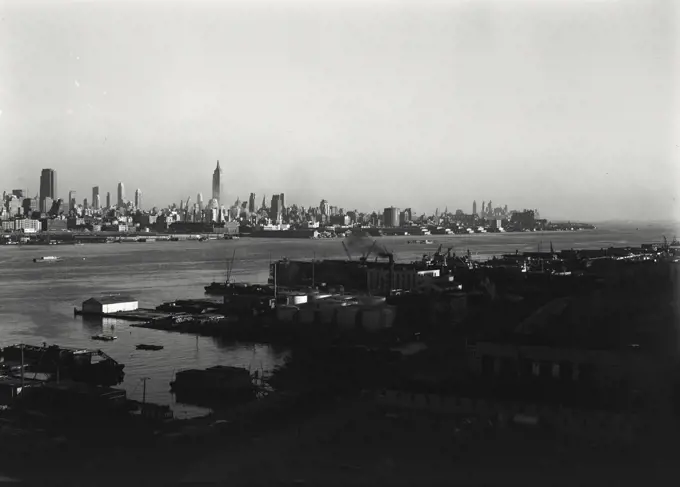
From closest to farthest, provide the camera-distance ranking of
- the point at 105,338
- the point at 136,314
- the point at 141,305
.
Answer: the point at 105,338 < the point at 136,314 < the point at 141,305

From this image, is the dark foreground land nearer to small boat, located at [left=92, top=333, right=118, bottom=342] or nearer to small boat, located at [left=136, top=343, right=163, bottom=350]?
small boat, located at [left=136, top=343, right=163, bottom=350]

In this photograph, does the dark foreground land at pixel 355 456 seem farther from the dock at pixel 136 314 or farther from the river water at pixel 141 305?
the dock at pixel 136 314

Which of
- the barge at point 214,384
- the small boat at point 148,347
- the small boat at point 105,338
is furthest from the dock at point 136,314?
the barge at point 214,384

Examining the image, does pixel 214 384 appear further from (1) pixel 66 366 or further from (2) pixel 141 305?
(2) pixel 141 305

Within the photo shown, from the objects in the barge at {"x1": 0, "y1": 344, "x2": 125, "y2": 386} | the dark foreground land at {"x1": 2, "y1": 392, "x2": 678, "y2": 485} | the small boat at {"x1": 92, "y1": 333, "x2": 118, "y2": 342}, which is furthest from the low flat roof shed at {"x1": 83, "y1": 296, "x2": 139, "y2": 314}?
the dark foreground land at {"x1": 2, "y1": 392, "x2": 678, "y2": 485}

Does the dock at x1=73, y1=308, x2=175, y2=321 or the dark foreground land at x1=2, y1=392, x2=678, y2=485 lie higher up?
the dark foreground land at x1=2, y1=392, x2=678, y2=485

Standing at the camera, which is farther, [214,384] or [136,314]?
[136,314]

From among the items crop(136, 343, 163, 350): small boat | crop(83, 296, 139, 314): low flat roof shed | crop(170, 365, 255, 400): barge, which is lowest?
crop(136, 343, 163, 350): small boat

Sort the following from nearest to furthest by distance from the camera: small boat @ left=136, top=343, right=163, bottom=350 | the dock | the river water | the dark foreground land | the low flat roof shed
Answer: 1. the dark foreground land
2. the river water
3. small boat @ left=136, top=343, right=163, bottom=350
4. the dock
5. the low flat roof shed

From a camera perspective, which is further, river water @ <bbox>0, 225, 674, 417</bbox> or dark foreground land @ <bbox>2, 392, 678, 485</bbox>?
river water @ <bbox>0, 225, 674, 417</bbox>

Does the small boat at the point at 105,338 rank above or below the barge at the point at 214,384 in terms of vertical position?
below

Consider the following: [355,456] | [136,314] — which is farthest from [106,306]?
[355,456]
